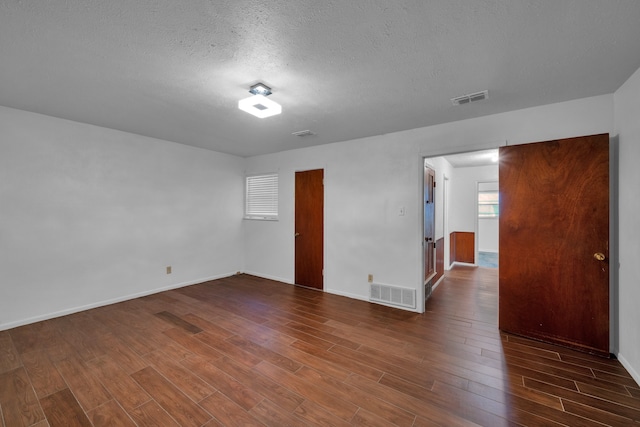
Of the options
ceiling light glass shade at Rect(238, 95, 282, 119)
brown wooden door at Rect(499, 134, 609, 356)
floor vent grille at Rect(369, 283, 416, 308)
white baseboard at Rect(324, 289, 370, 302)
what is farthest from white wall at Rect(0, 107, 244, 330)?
brown wooden door at Rect(499, 134, 609, 356)

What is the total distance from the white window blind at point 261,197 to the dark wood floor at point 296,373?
2.33m

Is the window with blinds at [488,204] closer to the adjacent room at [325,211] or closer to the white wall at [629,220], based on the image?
the adjacent room at [325,211]

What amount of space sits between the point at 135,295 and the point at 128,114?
107 inches

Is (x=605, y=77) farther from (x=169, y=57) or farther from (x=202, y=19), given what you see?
(x=169, y=57)

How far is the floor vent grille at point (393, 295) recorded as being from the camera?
142 inches

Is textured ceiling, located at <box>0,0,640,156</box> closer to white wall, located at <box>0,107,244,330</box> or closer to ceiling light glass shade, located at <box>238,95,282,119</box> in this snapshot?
ceiling light glass shade, located at <box>238,95,282,119</box>

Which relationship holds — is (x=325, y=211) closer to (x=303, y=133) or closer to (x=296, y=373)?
(x=303, y=133)

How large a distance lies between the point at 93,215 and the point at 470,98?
4991mm

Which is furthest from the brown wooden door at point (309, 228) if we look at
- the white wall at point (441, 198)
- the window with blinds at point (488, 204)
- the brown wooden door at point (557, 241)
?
the window with blinds at point (488, 204)

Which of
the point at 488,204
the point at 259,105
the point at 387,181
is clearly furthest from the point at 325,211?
the point at 488,204

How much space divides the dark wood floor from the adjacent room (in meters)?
0.02

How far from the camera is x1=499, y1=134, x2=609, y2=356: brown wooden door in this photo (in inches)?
97.0

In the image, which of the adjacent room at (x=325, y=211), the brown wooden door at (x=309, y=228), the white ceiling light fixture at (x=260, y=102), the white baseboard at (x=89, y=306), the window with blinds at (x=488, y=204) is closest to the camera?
the adjacent room at (x=325, y=211)

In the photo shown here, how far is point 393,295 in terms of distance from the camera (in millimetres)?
3754
